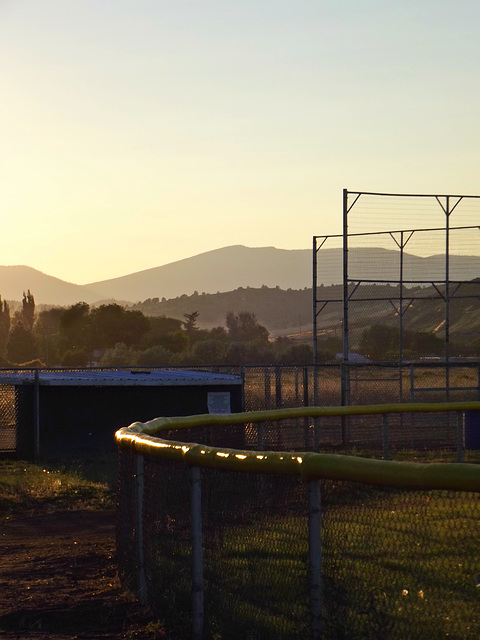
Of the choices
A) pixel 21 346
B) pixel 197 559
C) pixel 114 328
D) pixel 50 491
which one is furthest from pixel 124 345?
pixel 197 559

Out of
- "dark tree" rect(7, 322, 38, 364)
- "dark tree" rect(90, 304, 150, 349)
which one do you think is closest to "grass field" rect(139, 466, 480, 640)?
"dark tree" rect(90, 304, 150, 349)

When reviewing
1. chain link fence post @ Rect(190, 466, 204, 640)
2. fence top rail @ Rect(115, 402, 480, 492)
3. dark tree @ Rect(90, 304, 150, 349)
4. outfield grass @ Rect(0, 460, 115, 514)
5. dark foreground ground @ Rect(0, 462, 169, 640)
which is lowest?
outfield grass @ Rect(0, 460, 115, 514)

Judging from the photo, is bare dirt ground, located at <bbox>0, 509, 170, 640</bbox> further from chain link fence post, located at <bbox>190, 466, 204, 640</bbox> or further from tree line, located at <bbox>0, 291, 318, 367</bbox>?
tree line, located at <bbox>0, 291, 318, 367</bbox>

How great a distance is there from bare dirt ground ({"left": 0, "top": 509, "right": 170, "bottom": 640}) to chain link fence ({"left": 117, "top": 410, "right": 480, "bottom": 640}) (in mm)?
231

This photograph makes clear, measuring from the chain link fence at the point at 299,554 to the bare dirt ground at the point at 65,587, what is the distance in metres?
0.23

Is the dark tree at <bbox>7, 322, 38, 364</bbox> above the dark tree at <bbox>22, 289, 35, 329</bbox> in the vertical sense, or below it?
below

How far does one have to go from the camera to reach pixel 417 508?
203 inches

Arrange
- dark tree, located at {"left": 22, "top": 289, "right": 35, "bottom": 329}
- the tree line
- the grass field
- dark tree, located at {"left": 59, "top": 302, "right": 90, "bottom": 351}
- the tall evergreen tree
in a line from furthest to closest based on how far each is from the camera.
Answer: dark tree, located at {"left": 22, "top": 289, "right": 35, "bottom": 329} < the tall evergreen tree < dark tree, located at {"left": 59, "top": 302, "right": 90, "bottom": 351} < the tree line < the grass field

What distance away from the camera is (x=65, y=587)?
25.4 ft

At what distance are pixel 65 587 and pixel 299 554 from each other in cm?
289

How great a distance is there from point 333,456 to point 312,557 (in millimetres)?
596

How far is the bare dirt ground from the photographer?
652cm

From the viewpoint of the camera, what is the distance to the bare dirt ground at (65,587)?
6523 mm

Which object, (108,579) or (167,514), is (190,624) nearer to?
(167,514)
